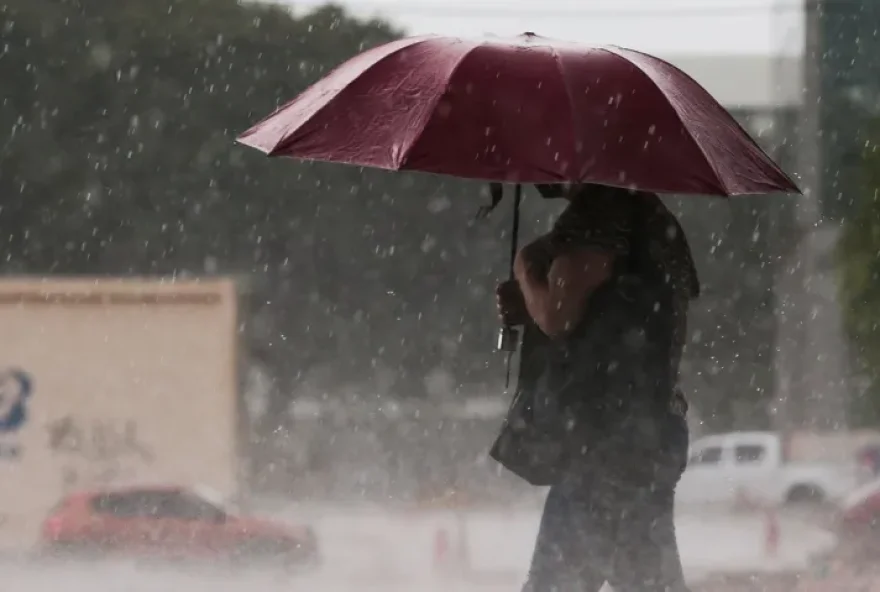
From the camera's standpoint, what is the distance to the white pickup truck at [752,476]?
610 cm

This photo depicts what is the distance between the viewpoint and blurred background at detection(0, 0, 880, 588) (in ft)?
20.6

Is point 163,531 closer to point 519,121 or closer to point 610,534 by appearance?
point 610,534

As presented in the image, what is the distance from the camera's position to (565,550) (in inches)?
108

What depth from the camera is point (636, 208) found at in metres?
2.67

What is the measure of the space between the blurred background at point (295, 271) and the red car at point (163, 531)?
0.22m

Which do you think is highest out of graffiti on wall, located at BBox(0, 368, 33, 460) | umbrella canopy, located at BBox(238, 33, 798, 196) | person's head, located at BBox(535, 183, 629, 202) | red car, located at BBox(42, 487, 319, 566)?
umbrella canopy, located at BBox(238, 33, 798, 196)

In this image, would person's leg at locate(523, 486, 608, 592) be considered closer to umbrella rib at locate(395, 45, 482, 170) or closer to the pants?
the pants

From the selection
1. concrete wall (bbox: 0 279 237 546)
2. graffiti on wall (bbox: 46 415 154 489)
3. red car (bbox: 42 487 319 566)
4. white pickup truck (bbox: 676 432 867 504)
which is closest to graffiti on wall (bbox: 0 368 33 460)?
concrete wall (bbox: 0 279 237 546)

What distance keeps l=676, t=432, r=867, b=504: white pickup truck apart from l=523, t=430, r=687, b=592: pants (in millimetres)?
3343

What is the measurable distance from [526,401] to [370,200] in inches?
183

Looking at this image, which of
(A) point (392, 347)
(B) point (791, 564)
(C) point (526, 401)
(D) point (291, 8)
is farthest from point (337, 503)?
(C) point (526, 401)

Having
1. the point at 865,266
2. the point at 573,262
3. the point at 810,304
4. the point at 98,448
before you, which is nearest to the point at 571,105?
the point at 573,262

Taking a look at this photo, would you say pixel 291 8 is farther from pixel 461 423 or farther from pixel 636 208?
pixel 636 208

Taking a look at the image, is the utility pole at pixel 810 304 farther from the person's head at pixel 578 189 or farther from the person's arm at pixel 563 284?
the person's arm at pixel 563 284
